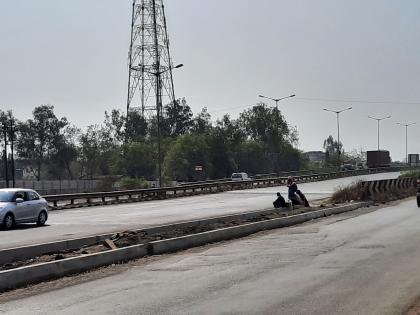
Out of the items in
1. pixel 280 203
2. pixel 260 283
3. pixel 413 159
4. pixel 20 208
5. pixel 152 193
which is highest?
pixel 413 159

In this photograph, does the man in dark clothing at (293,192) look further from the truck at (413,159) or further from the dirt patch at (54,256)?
the truck at (413,159)

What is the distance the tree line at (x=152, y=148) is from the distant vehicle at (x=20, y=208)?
6723cm

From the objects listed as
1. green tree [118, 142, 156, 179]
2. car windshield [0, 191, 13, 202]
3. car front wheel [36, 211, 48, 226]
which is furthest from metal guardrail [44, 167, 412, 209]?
green tree [118, 142, 156, 179]

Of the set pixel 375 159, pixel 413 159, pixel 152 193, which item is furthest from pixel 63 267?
pixel 413 159

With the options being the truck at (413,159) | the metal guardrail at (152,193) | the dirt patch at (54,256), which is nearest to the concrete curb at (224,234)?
the dirt patch at (54,256)

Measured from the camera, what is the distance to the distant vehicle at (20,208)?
22902 mm

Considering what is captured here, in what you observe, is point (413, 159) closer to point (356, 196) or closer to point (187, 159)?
point (187, 159)

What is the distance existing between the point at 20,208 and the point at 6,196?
2.26ft

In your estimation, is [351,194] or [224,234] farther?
[351,194]

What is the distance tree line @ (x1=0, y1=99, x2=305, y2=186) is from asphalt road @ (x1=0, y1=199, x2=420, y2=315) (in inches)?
3061

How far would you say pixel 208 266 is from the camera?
1239cm

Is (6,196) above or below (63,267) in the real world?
above

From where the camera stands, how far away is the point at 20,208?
930 inches

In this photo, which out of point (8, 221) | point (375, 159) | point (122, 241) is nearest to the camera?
point (122, 241)
